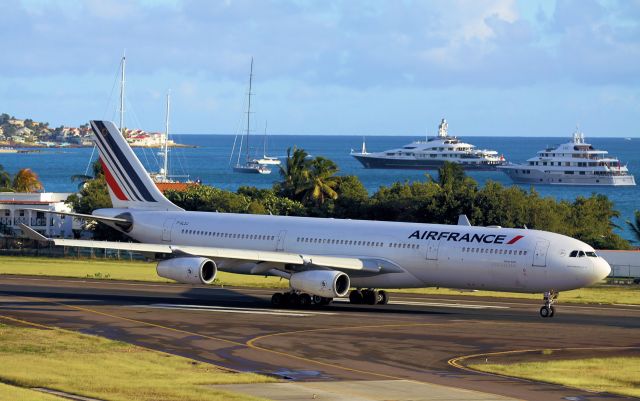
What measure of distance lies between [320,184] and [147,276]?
1905 inches

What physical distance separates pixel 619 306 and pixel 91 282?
28220mm

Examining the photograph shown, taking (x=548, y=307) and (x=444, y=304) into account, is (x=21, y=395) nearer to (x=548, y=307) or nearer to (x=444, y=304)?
A: (x=548, y=307)

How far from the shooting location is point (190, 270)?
49281 mm

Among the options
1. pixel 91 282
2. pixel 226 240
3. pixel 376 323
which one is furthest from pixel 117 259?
pixel 376 323

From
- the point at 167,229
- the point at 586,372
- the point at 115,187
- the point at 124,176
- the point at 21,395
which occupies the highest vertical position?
the point at 124,176

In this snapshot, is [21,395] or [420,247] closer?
[21,395]

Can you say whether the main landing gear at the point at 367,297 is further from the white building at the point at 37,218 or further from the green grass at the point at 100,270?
the white building at the point at 37,218

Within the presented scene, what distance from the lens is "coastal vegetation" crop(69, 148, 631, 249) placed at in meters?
93.4

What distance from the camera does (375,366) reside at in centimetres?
3381

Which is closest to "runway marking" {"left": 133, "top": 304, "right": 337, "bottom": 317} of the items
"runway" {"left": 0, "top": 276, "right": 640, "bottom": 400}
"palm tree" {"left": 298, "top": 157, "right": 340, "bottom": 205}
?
"runway" {"left": 0, "top": 276, "right": 640, "bottom": 400}

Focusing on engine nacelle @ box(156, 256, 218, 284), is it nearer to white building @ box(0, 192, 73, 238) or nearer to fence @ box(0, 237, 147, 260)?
fence @ box(0, 237, 147, 260)

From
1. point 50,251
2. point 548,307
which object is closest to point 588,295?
point 548,307

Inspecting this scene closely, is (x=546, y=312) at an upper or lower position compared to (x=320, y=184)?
lower

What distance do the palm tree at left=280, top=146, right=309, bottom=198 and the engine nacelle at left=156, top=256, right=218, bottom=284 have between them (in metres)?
65.3
